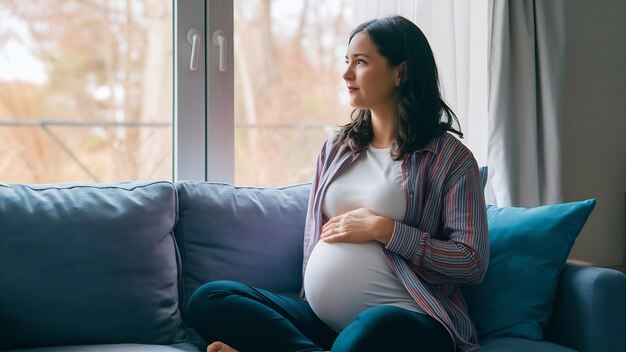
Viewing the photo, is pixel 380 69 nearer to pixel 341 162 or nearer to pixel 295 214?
pixel 341 162

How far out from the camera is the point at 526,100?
2.87 metres

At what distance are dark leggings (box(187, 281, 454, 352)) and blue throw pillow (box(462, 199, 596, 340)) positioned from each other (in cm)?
23

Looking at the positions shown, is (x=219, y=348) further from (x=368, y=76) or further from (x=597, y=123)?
(x=597, y=123)

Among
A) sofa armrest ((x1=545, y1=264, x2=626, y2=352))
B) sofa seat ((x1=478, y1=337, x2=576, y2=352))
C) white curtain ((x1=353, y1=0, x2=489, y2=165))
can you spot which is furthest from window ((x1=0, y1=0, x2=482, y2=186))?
sofa armrest ((x1=545, y1=264, x2=626, y2=352))

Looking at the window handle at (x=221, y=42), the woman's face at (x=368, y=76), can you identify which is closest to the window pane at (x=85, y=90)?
the window handle at (x=221, y=42)

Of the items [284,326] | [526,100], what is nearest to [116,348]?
[284,326]

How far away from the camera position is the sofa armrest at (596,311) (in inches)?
69.8

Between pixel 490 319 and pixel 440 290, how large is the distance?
179 millimetres

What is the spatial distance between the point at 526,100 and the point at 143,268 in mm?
1656

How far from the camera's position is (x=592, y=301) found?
1787 mm

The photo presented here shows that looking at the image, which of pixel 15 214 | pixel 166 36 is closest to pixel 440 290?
pixel 15 214

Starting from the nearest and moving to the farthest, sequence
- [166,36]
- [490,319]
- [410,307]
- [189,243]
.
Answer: [410,307] < [490,319] < [189,243] < [166,36]

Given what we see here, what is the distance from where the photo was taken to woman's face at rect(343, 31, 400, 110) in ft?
6.50

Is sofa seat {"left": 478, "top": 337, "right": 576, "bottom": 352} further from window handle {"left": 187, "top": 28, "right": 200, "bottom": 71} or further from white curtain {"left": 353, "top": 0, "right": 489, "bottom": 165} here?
window handle {"left": 187, "top": 28, "right": 200, "bottom": 71}
